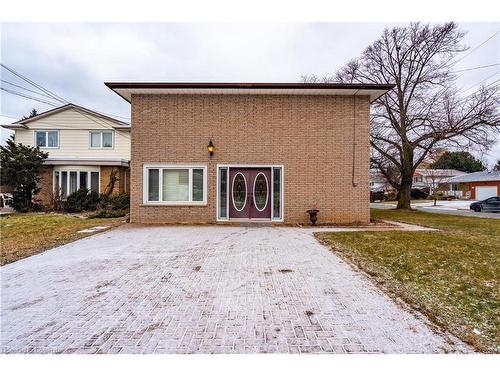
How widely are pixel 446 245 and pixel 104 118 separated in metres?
21.0

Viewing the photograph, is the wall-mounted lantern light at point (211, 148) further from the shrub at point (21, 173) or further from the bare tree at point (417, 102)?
the bare tree at point (417, 102)

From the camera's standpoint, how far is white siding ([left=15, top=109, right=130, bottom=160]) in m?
19.5

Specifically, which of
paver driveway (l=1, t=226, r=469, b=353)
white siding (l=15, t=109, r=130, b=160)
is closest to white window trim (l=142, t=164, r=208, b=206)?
paver driveway (l=1, t=226, r=469, b=353)

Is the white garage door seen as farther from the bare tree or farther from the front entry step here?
the front entry step

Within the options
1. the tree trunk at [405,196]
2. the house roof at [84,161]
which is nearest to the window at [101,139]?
the house roof at [84,161]

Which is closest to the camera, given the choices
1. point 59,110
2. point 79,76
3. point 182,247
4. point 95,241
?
point 182,247

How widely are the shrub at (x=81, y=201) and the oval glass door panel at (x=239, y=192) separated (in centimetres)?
1025

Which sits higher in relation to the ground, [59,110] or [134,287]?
[59,110]

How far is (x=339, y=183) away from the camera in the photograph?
1104 cm

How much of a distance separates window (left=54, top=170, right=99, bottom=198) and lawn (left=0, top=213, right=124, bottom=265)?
5.82 meters

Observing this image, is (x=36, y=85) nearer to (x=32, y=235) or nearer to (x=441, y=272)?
(x=32, y=235)

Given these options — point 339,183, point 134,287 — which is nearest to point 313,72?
point 339,183

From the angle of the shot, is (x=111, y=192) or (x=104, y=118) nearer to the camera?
(x=111, y=192)

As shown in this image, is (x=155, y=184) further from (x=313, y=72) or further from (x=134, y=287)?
(x=313, y=72)
